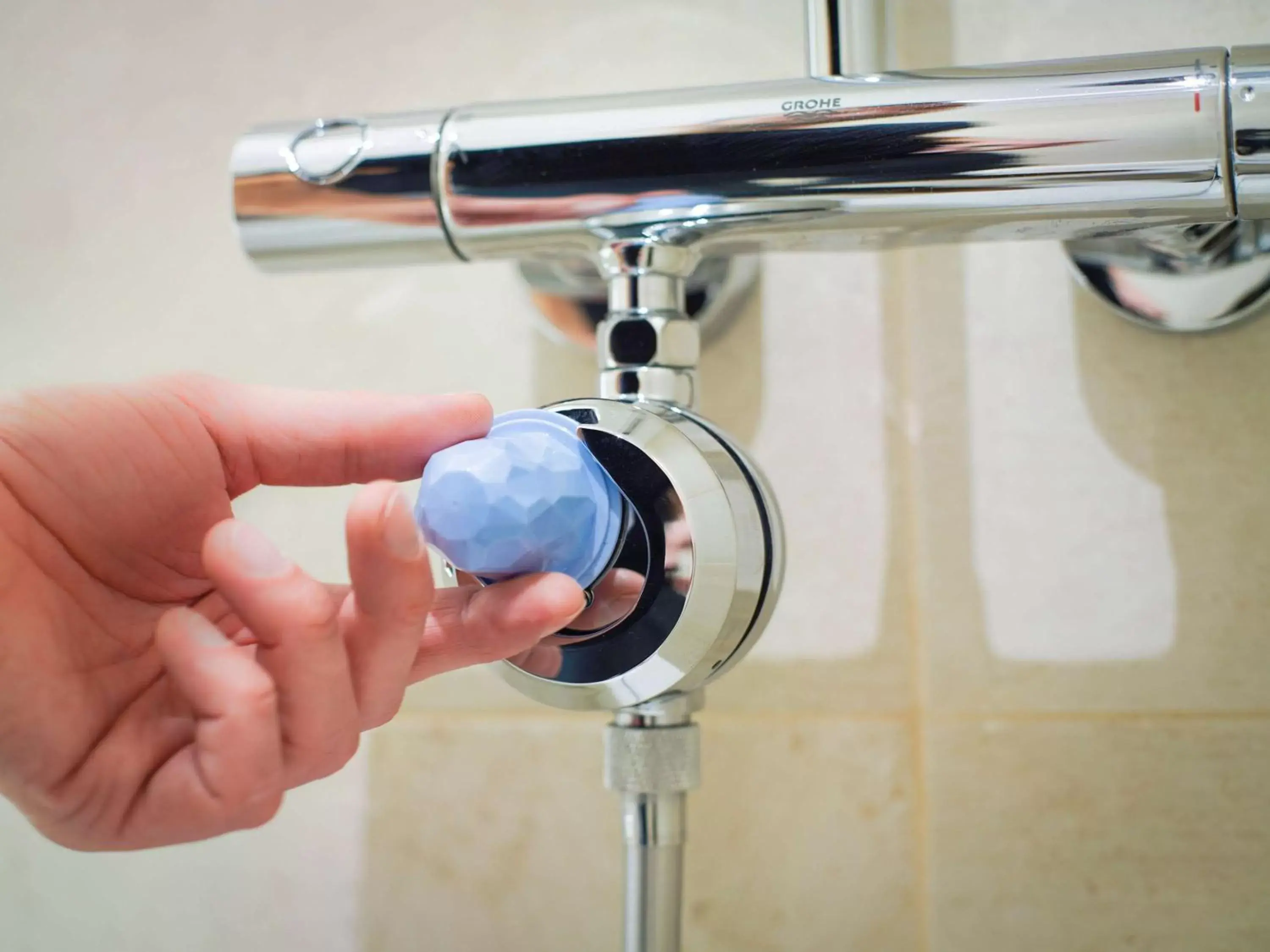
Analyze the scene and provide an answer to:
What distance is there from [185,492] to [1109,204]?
0.28 meters

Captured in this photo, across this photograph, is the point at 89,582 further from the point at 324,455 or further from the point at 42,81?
the point at 42,81

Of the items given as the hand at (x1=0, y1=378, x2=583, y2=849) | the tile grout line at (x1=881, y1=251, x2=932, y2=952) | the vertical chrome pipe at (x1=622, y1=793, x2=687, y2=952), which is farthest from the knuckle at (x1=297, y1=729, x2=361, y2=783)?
the tile grout line at (x1=881, y1=251, x2=932, y2=952)

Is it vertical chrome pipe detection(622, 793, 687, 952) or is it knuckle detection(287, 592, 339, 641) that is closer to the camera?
knuckle detection(287, 592, 339, 641)

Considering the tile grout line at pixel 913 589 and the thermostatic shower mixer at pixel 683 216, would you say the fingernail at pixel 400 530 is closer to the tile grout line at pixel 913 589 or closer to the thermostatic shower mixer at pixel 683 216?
the thermostatic shower mixer at pixel 683 216

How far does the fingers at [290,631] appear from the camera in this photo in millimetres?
220

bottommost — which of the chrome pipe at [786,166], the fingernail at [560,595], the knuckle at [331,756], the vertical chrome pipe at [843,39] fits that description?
the knuckle at [331,756]

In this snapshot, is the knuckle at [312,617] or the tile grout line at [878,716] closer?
the knuckle at [312,617]

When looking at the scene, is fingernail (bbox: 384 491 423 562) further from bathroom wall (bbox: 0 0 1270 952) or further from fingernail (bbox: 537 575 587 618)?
bathroom wall (bbox: 0 0 1270 952)

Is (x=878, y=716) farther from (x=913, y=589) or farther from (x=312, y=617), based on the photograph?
(x=312, y=617)

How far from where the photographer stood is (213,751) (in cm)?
22

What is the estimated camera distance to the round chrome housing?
27 cm

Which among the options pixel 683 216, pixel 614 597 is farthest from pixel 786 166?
pixel 614 597

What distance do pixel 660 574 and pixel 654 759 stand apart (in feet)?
0.27

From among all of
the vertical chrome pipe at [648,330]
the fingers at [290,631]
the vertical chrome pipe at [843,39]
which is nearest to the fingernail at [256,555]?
the fingers at [290,631]
